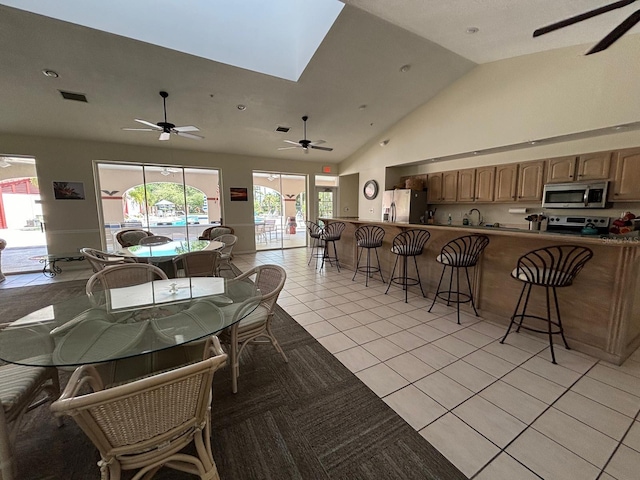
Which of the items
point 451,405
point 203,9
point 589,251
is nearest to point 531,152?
point 589,251

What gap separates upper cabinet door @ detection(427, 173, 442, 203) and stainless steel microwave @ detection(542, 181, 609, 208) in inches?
76.0

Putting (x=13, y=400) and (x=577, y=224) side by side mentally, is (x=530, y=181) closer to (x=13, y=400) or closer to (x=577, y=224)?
(x=577, y=224)

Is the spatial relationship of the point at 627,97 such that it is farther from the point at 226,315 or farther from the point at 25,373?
the point at 25,373

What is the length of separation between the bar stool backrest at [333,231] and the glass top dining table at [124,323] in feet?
10.1

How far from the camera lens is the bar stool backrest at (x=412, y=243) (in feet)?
11.8

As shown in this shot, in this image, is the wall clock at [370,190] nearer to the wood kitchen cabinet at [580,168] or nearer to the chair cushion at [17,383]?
the wood kitchen cabinet at [580,168]

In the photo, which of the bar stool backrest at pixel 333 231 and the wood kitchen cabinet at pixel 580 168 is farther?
the bar stool backrest at pixel 333 231

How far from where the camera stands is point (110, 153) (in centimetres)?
568

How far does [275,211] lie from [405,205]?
4.18 metres

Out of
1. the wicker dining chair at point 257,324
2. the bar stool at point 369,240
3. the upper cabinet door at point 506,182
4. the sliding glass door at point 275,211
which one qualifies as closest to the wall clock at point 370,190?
the sliding glass door at point 275,211

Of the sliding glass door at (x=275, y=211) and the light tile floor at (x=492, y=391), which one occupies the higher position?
the sliding glass door at (x=275, y=211)

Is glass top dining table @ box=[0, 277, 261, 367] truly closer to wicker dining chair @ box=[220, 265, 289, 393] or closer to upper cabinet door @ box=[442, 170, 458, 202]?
wicker dining chair @ box=[220, 265, 289, 393]

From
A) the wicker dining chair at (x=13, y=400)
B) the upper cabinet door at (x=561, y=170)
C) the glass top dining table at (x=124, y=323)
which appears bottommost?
the wicker dining chair at (x=13, y=400)

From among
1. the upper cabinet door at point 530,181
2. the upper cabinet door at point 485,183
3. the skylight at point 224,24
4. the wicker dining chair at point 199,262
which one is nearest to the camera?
the skylight at point 224,24
